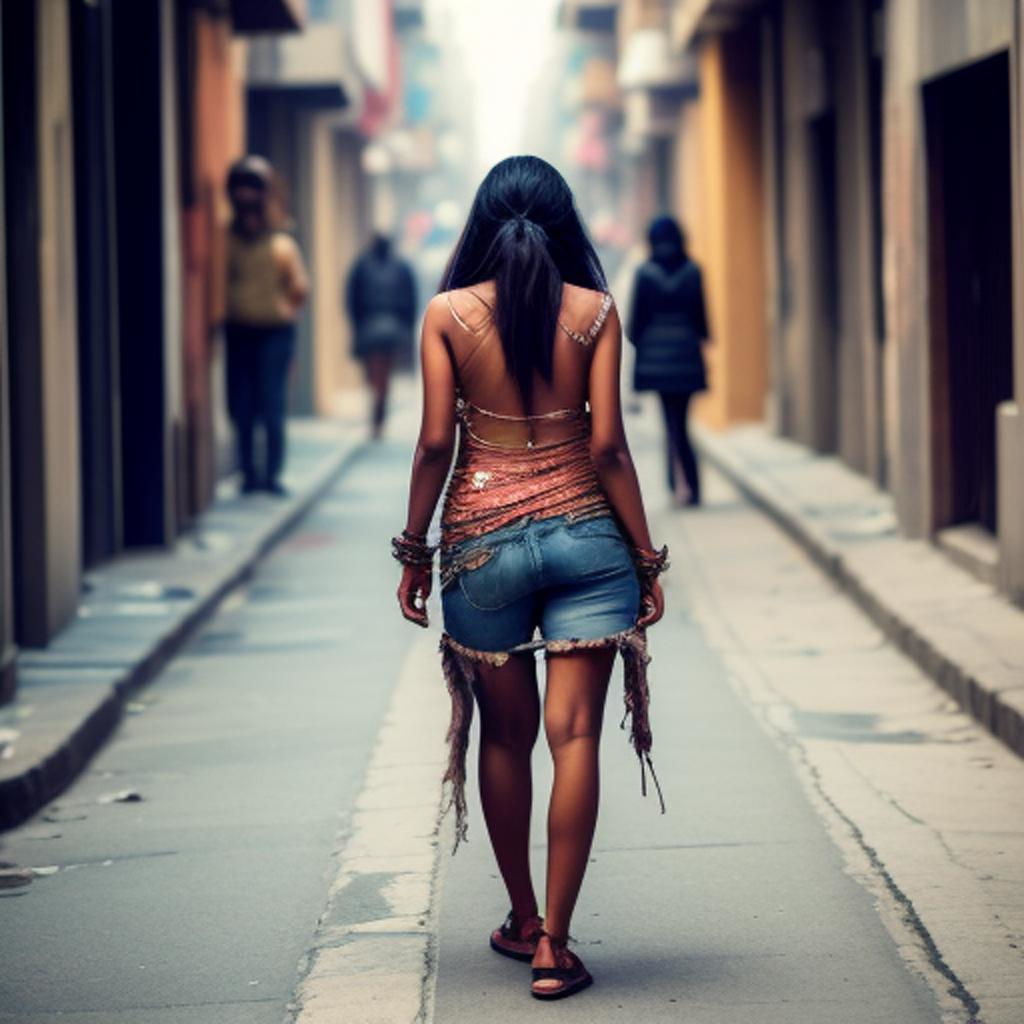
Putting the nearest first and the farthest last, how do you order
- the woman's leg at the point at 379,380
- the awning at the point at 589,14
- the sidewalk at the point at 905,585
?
the sidewalk at the point at 905,585 < the woman's leg at the point at 379,380 < the awning at the point at 589,14

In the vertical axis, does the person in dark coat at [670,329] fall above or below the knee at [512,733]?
above

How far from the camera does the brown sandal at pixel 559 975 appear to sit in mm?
5719

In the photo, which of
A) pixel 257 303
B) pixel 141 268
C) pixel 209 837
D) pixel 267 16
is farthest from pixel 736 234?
pixel 209 837

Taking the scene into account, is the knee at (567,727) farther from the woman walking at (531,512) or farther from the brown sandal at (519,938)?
the brown sandal at (519,938)

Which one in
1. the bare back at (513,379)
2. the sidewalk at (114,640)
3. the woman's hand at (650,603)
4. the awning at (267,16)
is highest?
the awning at (267,16)

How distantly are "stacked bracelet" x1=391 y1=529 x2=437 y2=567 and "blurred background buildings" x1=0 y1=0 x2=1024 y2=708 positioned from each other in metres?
4.08

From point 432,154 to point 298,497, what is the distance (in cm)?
6479

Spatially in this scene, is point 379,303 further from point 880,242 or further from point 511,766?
point 511,766

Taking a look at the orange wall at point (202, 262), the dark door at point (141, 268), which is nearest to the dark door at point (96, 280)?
the dark door at point (141, 268)

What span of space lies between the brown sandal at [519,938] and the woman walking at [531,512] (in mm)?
90

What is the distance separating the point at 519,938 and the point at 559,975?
0.38 m

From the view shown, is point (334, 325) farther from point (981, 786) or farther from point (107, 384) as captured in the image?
point (981, 786)

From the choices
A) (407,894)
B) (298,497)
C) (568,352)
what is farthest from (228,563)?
(568,352)

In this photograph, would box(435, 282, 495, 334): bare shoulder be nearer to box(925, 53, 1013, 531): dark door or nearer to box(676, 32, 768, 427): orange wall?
box(925, 53, 1013, 531): dark door
